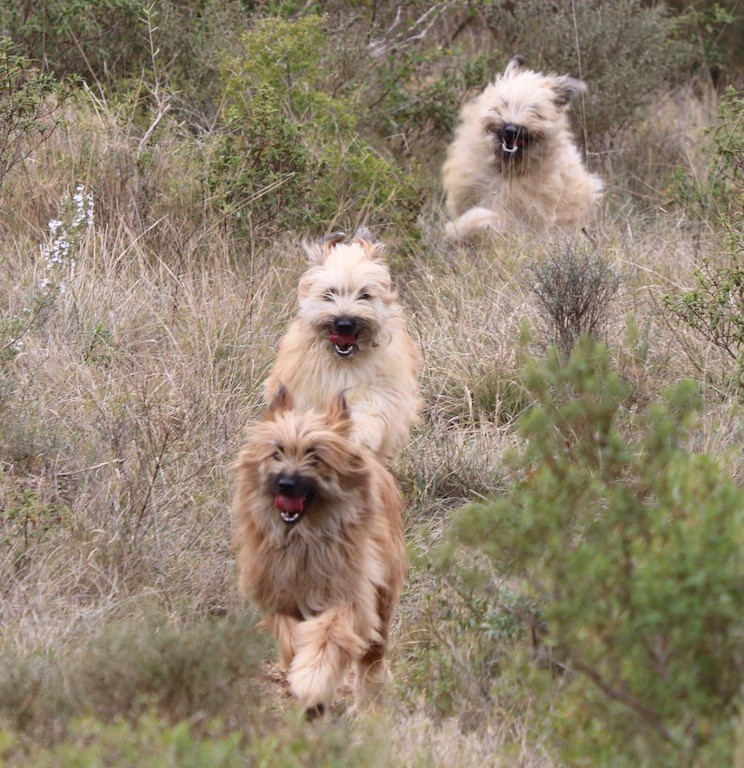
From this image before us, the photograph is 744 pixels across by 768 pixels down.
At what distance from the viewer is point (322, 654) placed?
16.7 ft

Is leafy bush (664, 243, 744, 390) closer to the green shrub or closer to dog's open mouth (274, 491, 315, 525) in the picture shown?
dog's open mouth (274, 491, 315, 525)

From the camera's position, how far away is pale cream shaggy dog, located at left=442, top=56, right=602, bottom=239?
1062 centimetres

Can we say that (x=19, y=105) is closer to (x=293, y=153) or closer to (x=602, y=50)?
(x=293, y=153)

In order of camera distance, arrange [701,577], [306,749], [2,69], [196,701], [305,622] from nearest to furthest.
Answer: [701,577], [306,749], [196,701], [305,622], [2,69]

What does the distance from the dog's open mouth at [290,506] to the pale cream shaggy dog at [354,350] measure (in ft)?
4.82

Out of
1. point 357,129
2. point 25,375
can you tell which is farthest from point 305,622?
point 357,129

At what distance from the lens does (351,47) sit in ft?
37.5

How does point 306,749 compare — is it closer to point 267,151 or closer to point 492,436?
point 492,436

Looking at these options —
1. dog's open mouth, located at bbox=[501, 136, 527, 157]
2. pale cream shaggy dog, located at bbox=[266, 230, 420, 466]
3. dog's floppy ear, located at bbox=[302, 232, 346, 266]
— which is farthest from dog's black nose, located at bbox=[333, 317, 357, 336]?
dog's open mouth, located at bbox=[501, 136, 527, 157]

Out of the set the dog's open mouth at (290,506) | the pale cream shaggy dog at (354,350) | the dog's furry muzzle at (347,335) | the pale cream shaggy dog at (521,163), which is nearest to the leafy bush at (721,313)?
the pale cream shaggy dog at (354,350)

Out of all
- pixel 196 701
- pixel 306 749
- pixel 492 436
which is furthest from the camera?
pixel 492 436

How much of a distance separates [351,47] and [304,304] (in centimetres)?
496

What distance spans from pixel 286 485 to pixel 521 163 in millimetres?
6057

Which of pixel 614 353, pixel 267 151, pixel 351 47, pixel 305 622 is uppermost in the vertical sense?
pixel 351 47
